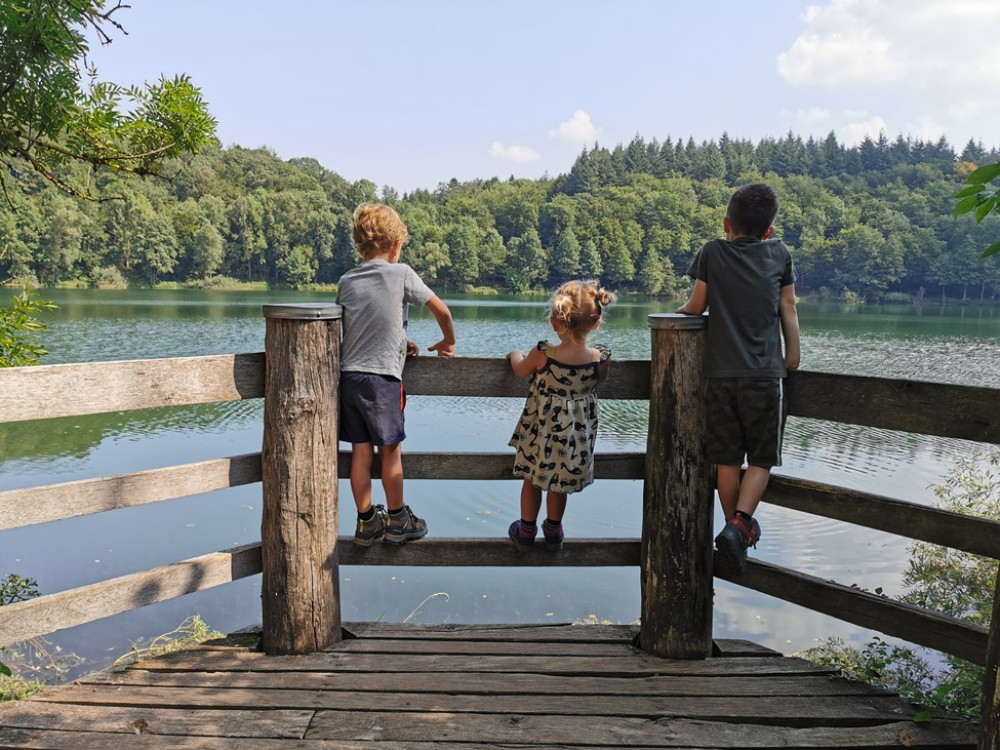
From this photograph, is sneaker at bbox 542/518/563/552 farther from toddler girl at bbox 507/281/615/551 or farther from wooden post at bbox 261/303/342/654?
wooden post at bbox 261/303/342/654

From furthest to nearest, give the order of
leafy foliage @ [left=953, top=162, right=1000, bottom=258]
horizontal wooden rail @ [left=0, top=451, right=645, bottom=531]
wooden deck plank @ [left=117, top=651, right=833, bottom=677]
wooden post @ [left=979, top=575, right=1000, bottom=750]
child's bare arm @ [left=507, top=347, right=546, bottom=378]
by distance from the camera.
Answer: child's bare arm @ [left=507, top=347, right=546, bottom=378], wooden deck plank @ [left=117, top=651, right=833, bottom=677], horizontal wooden rail @ [left=0, top=451, right=645, bottom=531], leafy foliage @ [left=953, top=162, right=1000, bottom=258], wooden post @ [left=979, top=575, right=1000, bottom=750]

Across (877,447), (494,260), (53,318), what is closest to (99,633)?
(877,447)

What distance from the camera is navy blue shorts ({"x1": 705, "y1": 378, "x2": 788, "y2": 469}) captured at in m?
2.97

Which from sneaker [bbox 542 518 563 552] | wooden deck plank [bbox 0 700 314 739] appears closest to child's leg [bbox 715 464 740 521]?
sneaker [bbox 542 518 563 552]

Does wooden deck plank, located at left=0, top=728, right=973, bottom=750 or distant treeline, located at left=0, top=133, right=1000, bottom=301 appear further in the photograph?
distant treeline, located at left=0, top=133, right=1000, bottom=301

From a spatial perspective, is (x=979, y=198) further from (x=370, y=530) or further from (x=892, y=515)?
(x=370, y=530)

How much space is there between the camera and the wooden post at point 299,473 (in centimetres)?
298

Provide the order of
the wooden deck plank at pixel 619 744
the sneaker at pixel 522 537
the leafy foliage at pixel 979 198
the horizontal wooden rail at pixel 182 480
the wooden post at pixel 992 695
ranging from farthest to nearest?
the sneaker at pixel 522 537
the horizontal wooden rail at pixel 182 480
the wooden deck plank at pixel 619 744
the leafy foliage at pixel 979 198
the wooden post at pixel 992 695

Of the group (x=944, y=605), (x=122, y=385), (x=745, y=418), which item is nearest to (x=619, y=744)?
(x=745, y=418)

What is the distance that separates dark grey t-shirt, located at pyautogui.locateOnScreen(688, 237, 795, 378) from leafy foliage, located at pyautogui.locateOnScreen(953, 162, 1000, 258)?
80 centimetres

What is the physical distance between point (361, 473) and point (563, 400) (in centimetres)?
89

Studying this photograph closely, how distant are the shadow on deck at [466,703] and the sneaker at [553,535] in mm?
404

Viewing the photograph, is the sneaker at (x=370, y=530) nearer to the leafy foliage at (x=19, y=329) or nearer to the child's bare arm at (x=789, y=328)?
the child's bare arm at (x=789, y=328)

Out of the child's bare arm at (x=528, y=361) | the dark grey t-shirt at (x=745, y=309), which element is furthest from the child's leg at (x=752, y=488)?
the child's bare arm at (x=528, y=361)
